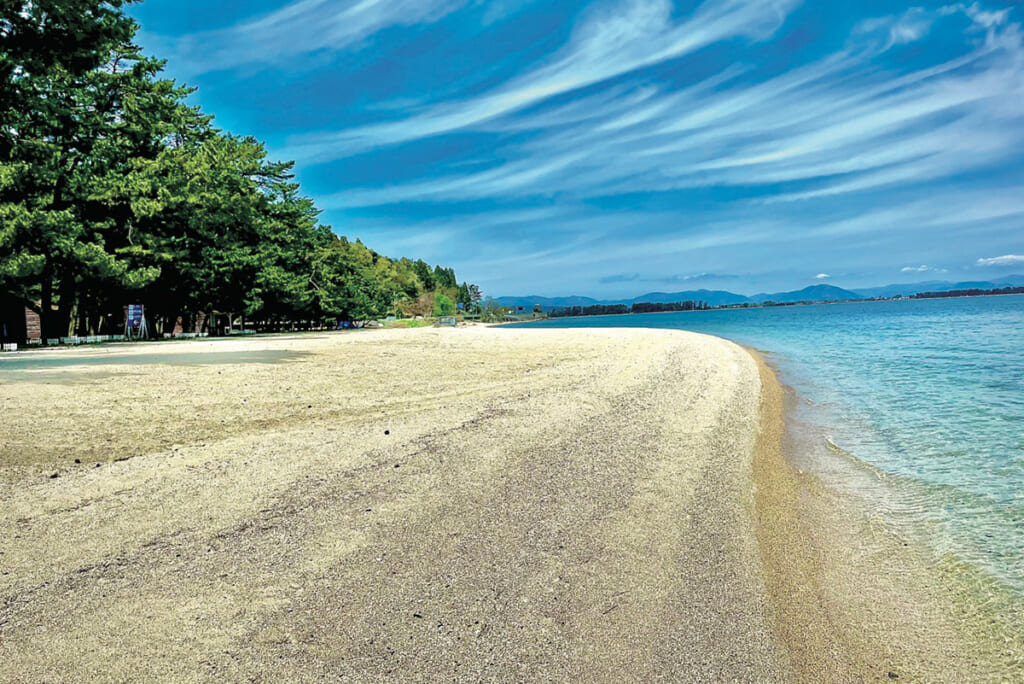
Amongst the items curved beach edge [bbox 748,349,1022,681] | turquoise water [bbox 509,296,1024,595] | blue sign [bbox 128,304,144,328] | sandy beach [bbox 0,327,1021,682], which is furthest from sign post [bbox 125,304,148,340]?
curved beach edge [bbox 748,349,1022,681]

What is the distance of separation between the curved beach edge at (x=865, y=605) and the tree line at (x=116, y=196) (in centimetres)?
1973

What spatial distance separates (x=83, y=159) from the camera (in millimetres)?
25766

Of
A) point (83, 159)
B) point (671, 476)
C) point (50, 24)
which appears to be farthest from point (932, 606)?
point (83, 159)

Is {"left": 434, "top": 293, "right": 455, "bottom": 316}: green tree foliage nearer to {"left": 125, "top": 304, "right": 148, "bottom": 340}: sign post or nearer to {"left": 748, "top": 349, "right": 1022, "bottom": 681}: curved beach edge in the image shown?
{"left": 125, "top": 304, "right": 148, "bottom": 340}: sign post

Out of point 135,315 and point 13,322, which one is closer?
point 13,322

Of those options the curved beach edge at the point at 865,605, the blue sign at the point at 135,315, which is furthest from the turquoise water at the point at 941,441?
the blue sign at the point at 135,315

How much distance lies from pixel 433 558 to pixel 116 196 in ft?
101

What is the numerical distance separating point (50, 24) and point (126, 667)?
61.4 ft

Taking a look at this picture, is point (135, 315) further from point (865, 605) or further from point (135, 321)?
point (865, 605)

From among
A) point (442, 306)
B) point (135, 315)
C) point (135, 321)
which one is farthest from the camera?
point (442, 306)

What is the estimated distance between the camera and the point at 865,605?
362cm

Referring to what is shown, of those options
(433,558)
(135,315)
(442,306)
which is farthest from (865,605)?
(442,306)

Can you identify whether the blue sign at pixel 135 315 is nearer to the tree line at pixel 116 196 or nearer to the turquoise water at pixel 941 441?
the tree line at pixel 116 196

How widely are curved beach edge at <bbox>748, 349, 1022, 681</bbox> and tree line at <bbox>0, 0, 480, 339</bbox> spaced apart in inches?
777
